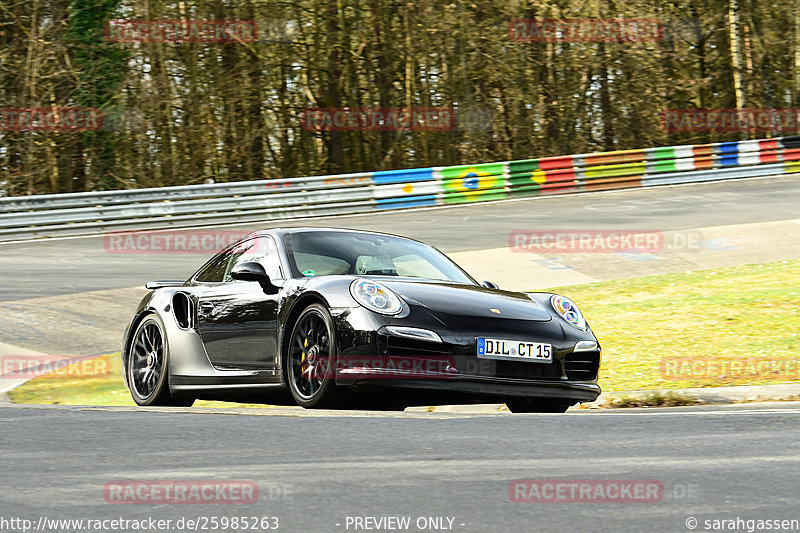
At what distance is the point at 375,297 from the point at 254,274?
0.96m

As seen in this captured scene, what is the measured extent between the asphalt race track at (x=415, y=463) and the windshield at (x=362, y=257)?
1.45 metres

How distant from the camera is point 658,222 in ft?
70.7

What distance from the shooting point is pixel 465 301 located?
6.91 m

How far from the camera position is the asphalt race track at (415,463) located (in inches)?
148

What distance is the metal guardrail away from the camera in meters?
22.2

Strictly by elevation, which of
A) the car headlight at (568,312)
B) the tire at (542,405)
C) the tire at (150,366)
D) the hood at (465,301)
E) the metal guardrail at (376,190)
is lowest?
the tire at (542,405)

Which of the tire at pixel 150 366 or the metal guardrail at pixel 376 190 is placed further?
the metal guardrail at pixel 376 190

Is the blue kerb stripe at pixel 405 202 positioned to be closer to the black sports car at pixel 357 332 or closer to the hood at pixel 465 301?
the black sports car at pixel 357 332

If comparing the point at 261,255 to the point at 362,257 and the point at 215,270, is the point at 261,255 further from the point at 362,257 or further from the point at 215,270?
the point at 362,257

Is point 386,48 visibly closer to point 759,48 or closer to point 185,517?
point 759,48

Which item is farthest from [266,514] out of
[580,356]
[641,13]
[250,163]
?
[641,13]

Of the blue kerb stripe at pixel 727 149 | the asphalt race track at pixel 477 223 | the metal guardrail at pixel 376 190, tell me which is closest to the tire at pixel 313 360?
the asphalt race track at pixel 477 223

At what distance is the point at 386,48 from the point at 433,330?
24057 millimetres

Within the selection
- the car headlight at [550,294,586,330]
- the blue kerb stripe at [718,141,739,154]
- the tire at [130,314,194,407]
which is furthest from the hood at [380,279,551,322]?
the blue kerb stripe at [718,141,739,154]
